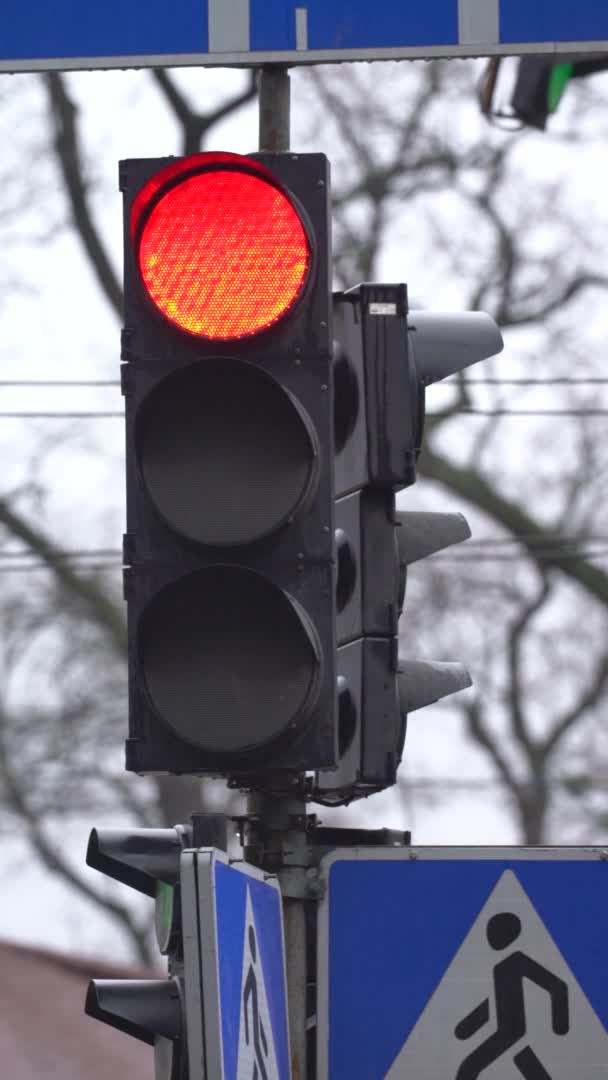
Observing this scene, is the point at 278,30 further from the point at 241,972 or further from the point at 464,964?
the point at 241,972

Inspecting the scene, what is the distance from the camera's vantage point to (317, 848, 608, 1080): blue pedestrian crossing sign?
372 centimetres

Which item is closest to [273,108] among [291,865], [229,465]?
[229,465]

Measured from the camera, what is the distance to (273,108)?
4.51 m

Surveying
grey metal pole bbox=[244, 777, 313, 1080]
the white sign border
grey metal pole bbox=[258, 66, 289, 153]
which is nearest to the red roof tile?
grey metal pole bbox=[258, 66, 289, 153]

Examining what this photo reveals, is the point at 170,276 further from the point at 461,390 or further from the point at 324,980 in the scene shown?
the point at 461,390

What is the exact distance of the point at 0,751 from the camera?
15109mm

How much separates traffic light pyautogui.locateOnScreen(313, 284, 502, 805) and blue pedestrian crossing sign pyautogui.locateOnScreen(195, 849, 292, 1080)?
550mm

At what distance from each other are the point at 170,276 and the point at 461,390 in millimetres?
12212

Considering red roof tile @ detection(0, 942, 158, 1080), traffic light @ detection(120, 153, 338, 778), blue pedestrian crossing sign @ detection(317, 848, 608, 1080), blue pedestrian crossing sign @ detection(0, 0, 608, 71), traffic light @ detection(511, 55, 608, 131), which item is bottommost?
red roof tile @ detection(0, 942, 158, 1080)

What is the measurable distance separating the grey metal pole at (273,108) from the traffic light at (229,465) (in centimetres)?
85

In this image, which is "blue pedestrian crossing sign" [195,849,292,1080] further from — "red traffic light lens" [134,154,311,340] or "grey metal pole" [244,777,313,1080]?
"red traffic light lens" [134,154,311,340]

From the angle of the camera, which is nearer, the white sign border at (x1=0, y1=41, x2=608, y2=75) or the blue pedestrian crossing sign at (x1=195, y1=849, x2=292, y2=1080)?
the blue pedestrian crossing sign at (x1=195, y1=849, x2=292, y2=1080)

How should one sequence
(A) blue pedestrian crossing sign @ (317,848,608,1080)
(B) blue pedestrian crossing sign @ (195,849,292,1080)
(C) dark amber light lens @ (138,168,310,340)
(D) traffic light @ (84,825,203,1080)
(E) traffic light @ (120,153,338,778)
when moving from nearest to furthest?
(B) blue pedestrian crossing sign @ (195,849,292,1080)
(E) traffic light @ (120,153,338,778)
(C) dark amber light lens @ (138,168,310,340)
(A) blue pedestrian crossing sign @ (317,848,608,1080)
(D) traffic light @ (84,825,203,1080)

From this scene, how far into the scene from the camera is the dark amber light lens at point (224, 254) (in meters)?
3.46
